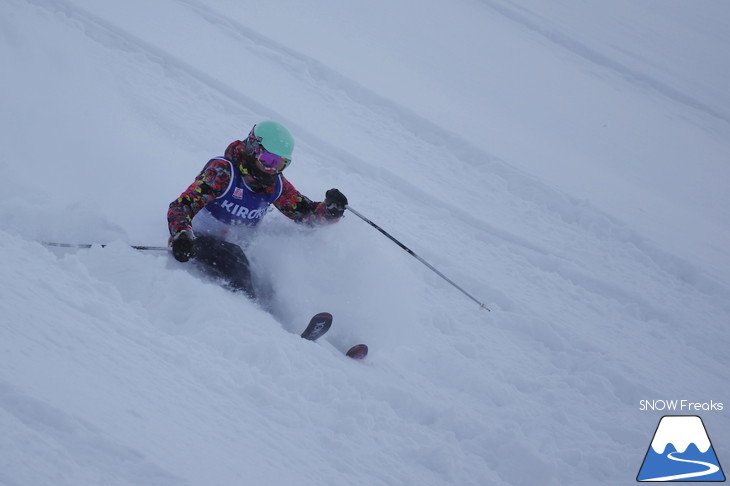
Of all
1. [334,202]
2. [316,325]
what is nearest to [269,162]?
[334,202]

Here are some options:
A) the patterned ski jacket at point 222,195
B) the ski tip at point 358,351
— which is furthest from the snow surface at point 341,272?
the patterned ski jacket at point 222,195

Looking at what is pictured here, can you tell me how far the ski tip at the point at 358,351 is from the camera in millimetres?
4168

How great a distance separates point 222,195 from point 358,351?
63.1 inches

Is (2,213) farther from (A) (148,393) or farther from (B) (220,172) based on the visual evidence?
(A) (148,393)

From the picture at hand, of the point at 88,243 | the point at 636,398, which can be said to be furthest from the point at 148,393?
the point at 636,398

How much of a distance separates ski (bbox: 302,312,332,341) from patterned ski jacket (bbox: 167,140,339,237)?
1.12m

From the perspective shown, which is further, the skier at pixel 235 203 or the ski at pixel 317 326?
the skier at pixel 235 203

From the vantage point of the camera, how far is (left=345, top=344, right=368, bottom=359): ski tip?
417cm

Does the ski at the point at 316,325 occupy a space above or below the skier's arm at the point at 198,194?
below

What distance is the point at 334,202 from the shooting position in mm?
4770

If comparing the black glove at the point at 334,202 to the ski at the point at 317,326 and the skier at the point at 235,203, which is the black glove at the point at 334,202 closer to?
the skier at the point at 235,203

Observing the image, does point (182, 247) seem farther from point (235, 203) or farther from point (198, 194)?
point (235, 203)

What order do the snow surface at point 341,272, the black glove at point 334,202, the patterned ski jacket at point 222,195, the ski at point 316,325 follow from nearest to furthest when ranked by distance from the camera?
the snow surface at point 341,272 < the ski at point 316,325 < the patterned ski jacket at point 222,195 < the black glove at point 334,202

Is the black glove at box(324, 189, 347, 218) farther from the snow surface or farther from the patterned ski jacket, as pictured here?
the snow surface
